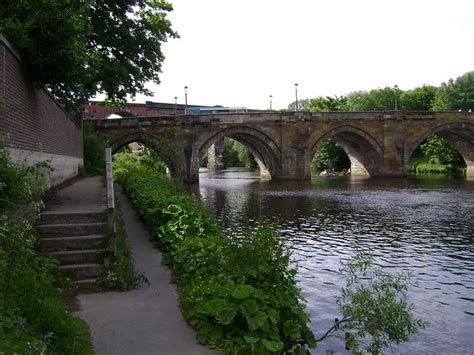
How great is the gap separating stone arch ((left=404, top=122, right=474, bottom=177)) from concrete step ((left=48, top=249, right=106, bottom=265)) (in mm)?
39665

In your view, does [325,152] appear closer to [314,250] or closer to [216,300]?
[314,250]

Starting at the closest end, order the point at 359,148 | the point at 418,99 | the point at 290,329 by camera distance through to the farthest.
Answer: the point at 290,329
the point at 359,148
the point at 418,99

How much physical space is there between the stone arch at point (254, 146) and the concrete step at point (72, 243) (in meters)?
31.2

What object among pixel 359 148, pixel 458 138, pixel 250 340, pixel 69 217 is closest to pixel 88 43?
pixel 69 217

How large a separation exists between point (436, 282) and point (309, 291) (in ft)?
8.57

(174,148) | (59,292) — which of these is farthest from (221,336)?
(174,148)

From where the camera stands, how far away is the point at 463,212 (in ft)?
56.9

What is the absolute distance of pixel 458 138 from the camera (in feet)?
146

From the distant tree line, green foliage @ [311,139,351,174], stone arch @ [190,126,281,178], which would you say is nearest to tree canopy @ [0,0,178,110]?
stone arch @ [190,126,281,178]

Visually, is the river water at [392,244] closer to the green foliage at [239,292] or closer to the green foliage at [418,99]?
the green foliage at [239,292]

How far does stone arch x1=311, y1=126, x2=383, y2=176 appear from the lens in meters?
40.5

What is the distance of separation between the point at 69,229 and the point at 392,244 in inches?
343

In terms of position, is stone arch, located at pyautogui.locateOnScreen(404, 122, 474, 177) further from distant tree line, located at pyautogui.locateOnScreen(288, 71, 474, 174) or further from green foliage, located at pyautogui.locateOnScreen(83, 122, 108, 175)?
green foliage, located at pyautogui.locateOnScreen(83, 122, 108, 175)

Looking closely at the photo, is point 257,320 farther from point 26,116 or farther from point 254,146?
point 254,146
